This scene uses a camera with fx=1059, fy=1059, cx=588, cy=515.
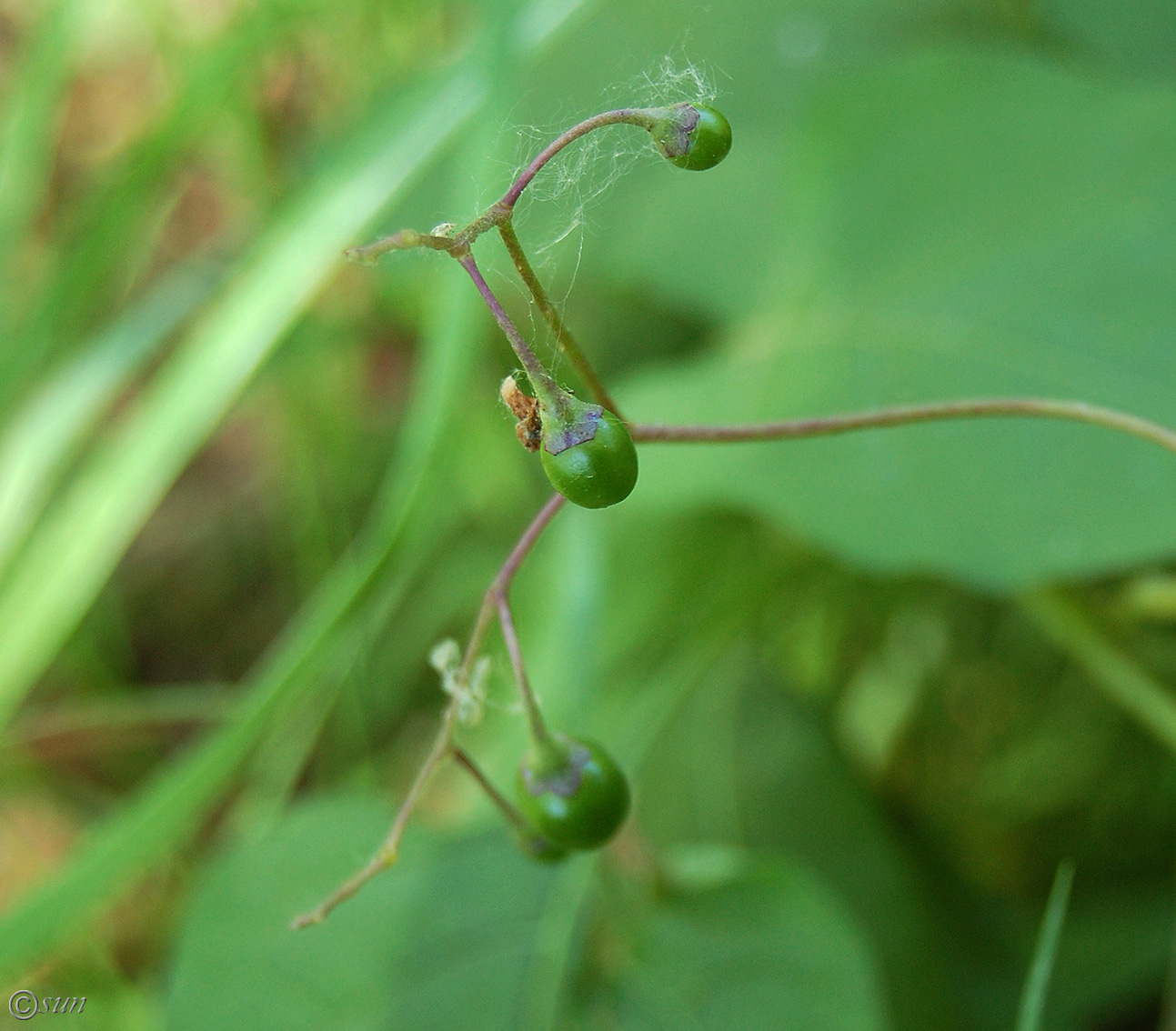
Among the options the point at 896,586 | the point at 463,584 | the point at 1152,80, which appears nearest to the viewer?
the point at 1152,80

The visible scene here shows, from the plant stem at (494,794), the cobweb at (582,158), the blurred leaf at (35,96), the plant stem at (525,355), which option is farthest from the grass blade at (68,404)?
the plant stem at (525,355)

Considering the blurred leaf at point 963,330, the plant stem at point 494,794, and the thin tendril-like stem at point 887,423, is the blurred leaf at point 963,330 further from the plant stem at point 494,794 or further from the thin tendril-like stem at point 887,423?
the plant stem at point 494,794

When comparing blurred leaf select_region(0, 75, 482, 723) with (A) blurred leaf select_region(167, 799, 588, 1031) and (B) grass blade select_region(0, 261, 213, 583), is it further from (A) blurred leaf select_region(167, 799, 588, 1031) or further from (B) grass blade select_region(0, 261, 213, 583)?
(A) blurred leaf select_region(167, 799, 588, 1031)

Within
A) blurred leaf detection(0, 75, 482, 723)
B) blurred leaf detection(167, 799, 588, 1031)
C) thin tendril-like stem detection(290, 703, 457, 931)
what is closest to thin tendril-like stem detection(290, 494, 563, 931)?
thin tendril-like stem detection(290, 703, 457, 931)

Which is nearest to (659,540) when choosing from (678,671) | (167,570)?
(678,671)

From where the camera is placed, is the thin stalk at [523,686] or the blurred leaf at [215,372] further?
the blurred leaf at [215,372]

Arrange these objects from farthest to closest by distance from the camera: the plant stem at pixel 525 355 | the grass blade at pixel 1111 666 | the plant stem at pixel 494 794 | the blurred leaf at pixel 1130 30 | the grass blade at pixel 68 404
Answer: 1. the grass blade at pixel 68 404
2. the blurred leaf at pixel 1130 30
3. the grass blade at pixel 1111 666
4. the plant stem at pixel 494 794
5. the plant stem at pixel 525 355

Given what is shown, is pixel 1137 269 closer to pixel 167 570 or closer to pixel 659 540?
pixel 659 540
